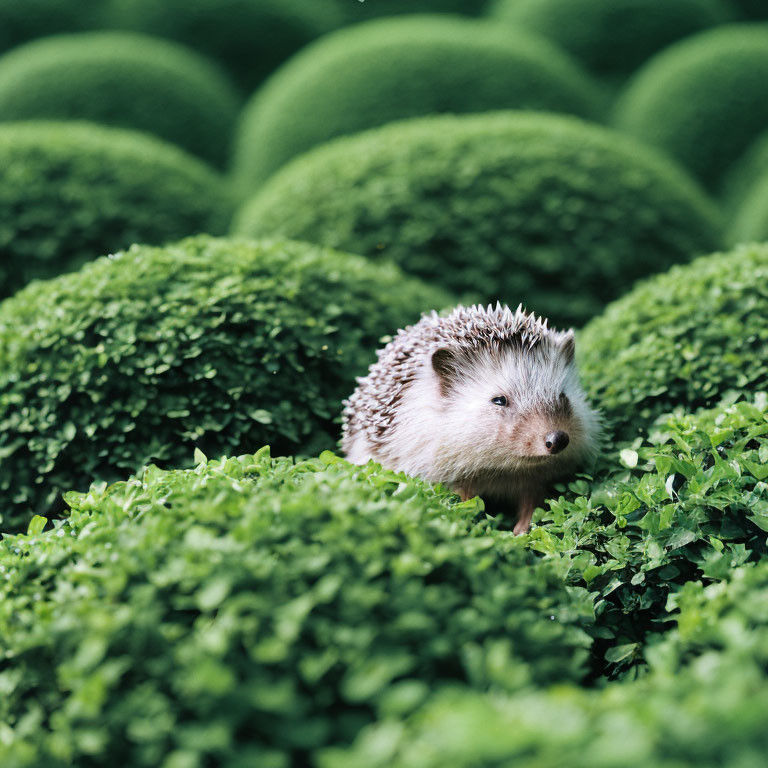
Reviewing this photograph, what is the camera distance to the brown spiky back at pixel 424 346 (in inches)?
129

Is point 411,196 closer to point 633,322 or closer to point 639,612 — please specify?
point 633,322

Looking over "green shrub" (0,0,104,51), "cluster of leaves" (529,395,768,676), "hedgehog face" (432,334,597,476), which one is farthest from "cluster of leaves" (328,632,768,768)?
"green shrub" (0,0,104,51)

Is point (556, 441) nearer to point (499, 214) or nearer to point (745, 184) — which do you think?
point (499, 214)

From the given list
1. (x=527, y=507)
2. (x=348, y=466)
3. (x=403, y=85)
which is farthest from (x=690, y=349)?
(x=403, y=85)

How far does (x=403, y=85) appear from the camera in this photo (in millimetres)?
9164

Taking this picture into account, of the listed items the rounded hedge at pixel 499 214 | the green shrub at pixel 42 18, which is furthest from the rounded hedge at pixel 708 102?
the green shrub at pixel 42 18

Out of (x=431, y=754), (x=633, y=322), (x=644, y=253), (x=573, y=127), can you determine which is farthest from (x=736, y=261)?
(x=431, y=754)

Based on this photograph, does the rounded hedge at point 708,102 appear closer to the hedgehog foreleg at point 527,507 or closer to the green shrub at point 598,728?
the hedgehog foreleg at point 527,507

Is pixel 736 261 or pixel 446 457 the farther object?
pixel 736 261

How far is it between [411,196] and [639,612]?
4.32m

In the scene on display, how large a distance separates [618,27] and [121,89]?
714 cm

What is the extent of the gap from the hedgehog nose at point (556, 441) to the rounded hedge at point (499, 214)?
11.5ft

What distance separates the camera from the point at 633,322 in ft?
14.8

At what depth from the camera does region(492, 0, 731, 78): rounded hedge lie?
11.5 metres
